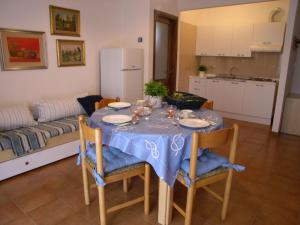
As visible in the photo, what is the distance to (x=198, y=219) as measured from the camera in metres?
1.96

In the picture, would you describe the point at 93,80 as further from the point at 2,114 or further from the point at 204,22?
the point at 204,22

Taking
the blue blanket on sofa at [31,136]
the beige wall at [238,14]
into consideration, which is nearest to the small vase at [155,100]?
the blue blanket on sofa at [31,136]

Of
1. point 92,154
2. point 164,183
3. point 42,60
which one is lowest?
point 164,183

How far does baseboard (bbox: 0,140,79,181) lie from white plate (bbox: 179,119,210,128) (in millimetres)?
1802

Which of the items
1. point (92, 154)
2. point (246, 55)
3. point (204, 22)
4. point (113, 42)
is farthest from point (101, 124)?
point (204, 22)

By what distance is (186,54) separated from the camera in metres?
5.42

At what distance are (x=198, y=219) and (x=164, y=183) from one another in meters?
0.49

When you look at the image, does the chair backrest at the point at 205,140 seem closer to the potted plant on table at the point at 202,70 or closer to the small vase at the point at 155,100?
the small vase at the point at 155,100

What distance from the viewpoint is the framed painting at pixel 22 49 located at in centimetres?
290

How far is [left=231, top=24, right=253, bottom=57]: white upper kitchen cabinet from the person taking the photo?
4891mm

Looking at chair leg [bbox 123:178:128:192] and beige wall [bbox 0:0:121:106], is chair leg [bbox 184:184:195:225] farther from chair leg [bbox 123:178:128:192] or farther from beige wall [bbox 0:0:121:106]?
beige wall [bbox 0:0:121:106]

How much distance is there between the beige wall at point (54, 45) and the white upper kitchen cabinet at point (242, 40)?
8.53 ft

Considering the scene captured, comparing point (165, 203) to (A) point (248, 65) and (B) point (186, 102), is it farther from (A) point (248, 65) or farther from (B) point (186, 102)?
(A) point (248, 65)

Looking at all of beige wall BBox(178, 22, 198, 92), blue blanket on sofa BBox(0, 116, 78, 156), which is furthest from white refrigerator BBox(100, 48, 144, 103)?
beige wall BBox(178, 22, 198, 92)
